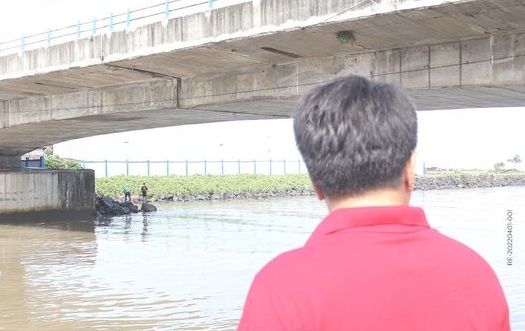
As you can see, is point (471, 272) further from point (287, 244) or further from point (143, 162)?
point (143, 162)

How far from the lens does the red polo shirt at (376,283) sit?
142cm

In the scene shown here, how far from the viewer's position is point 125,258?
16.2 m

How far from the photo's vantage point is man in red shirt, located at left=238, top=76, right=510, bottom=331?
143 cm

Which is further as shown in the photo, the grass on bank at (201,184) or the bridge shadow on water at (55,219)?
the grass on bank at (201,184)

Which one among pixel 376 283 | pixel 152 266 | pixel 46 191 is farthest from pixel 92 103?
pixel 376 283

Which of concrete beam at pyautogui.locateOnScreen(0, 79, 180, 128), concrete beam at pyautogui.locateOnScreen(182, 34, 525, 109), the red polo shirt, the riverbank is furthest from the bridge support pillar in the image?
the red polo shirt

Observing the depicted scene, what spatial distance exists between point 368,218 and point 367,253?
0.36 ft

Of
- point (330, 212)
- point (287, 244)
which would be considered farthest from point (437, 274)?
point (287, 244)

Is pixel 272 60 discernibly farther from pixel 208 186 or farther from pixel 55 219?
pixel 208 186

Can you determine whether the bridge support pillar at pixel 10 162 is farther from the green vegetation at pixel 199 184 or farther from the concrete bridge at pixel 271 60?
the concrete bridge at pixel 271 60

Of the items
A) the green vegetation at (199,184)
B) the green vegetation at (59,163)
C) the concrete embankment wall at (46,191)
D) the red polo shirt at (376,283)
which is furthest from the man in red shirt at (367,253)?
the green vegetation at (59,163)

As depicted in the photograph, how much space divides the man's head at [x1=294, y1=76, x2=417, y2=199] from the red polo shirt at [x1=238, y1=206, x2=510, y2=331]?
0.34ft

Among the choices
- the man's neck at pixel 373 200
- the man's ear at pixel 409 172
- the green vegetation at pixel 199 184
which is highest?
the man's ear at pixel 409 172

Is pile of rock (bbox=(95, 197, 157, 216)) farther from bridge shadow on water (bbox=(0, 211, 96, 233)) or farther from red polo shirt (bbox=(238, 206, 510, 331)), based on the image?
red polo shirt (bbox=(238, 206, 510, 331))
